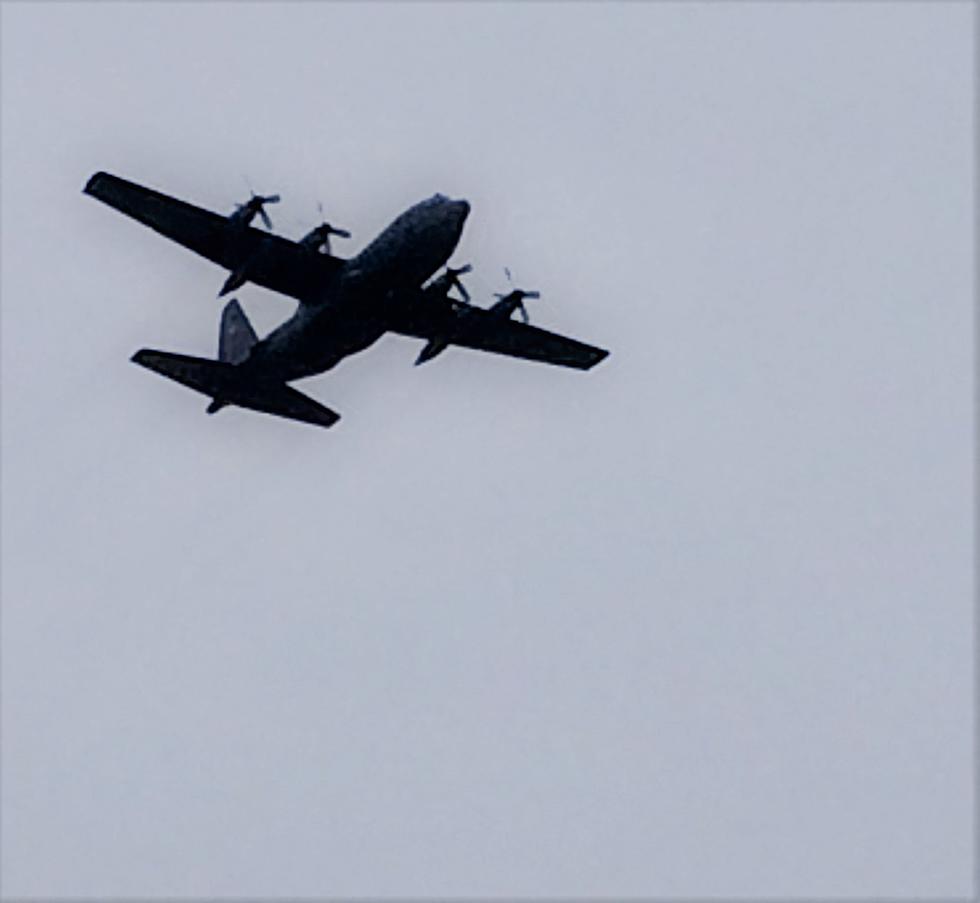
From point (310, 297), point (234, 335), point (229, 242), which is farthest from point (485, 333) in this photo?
point (229, 242)

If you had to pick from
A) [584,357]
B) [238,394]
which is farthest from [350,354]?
[584,357]

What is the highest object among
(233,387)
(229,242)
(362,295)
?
(229,242)

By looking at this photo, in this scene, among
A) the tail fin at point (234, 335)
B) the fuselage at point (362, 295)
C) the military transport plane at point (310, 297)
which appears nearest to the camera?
the fuselage at point (362, 295)

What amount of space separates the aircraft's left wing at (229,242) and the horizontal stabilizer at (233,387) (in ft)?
9.80

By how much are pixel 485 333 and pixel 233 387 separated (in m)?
8.35

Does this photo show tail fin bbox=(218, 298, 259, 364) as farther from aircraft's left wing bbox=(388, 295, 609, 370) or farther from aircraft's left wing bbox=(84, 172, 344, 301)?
aircraft's left wing bbox=(388, 295, 609, 370)

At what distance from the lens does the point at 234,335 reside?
265ft

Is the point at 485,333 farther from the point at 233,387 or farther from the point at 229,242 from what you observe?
the point at 229,242

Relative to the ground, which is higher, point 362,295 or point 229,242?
point 229,242

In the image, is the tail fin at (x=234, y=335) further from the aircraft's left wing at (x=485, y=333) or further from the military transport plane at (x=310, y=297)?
the aircraft's left wing at (x=485, y=333)

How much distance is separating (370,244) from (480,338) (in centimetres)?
763

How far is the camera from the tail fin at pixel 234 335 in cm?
7944

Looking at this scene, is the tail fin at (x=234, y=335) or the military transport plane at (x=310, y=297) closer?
the military transport plane at (x=310, y=297)

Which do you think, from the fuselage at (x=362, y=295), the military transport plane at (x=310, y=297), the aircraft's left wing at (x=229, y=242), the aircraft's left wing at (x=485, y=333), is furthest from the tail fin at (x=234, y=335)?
the aircraft's left wing at (x=485, y=333)
